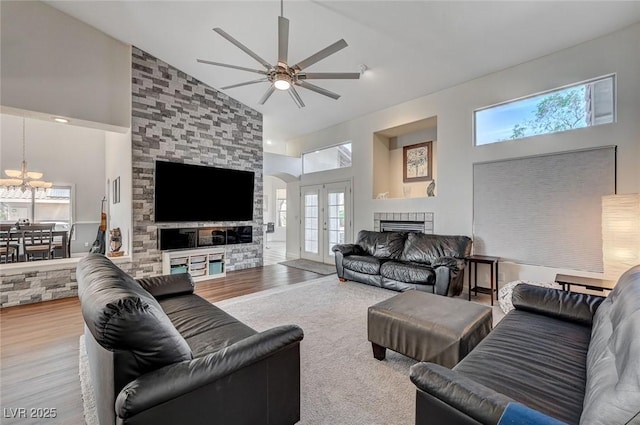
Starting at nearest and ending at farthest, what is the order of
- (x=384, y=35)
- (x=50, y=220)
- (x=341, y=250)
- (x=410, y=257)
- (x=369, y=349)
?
(x=369, y=349) → (x=384, y=35) → (x=410, y=257) → (x=341, y=250) → (x=50, y=220)

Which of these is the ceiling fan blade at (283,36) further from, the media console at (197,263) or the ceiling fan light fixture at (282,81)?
the media console at (197,263)

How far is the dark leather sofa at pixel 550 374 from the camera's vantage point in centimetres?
87

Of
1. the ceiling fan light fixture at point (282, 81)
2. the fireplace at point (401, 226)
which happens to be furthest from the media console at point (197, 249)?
the ceiling fan light fixture at point (282, 81)

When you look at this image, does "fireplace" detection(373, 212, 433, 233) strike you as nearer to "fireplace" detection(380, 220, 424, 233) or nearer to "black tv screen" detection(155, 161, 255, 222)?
"fireplace" detection(380, 220, 424, 233)

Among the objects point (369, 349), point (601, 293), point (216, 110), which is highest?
point (216, 110)

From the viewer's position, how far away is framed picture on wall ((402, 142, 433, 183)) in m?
5.49

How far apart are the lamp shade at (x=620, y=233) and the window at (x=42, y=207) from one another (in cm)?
1099

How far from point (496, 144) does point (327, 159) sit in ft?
12.4

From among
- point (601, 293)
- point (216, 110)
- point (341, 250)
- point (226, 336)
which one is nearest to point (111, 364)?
point (226, 336)

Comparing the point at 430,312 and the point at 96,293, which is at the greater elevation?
the point at 96,293

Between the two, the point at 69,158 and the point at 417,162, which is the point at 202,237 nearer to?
the point at 417,162

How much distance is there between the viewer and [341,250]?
507cm

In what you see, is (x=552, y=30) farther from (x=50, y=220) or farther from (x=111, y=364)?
(x=50, y=220)

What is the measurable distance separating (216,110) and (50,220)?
6170 mm
